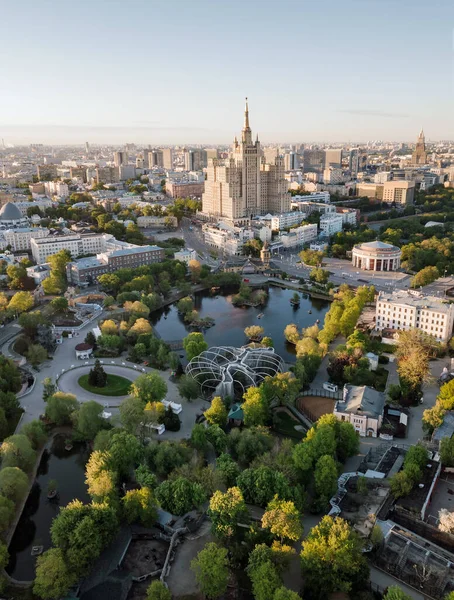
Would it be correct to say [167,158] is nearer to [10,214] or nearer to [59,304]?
[10,214]

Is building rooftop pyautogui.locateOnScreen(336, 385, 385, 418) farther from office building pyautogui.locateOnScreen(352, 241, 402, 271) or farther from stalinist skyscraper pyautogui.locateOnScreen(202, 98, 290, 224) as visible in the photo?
stalinist skyscraper pyautogui.locateOnScreen(202, 98, 290, 224)

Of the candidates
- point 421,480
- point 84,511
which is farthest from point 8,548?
point 421,480

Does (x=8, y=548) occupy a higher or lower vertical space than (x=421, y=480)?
lower

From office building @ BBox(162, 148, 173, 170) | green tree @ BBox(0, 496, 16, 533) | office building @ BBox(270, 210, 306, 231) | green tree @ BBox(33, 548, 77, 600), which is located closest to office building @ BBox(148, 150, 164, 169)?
office building @ BBox(162, 148, 173, 170)

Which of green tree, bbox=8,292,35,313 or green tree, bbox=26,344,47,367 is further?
green tree, bbox=8,292,35,313

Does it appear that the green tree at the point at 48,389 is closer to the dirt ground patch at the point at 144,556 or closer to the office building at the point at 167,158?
the dirt ground patch at the point at 144,556

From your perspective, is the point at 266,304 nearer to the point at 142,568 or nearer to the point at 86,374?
the point at 86,374
